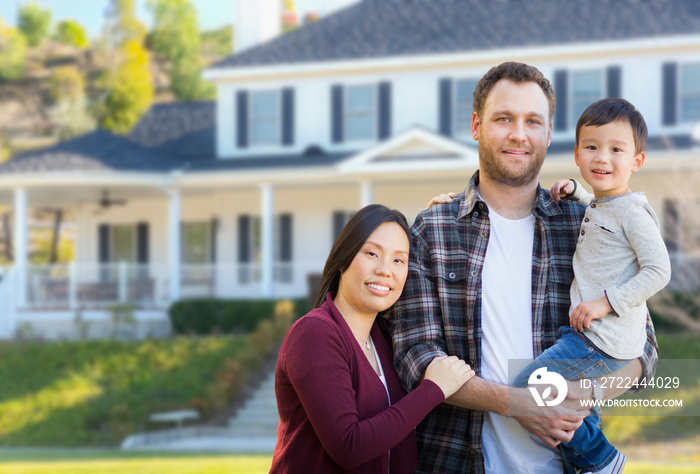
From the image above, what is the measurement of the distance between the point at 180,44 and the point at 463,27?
49478 mm

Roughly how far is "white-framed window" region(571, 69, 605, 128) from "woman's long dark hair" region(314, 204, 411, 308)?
58.5 feet

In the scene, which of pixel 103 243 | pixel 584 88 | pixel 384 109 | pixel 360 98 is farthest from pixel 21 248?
pixel 584 88

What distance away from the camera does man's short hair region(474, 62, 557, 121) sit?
341 cm

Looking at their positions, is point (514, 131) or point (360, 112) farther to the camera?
point (360, 112)

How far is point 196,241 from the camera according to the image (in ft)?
81.0

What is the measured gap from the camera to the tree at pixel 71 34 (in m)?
75.5

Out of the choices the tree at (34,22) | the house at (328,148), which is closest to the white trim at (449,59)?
the house at (328,148)

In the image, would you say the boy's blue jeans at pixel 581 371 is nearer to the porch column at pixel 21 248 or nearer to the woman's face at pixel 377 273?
the woman's face at pixel 377 273

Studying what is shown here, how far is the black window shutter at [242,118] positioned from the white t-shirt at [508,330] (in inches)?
776

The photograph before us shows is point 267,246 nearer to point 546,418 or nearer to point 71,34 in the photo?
point 546,418

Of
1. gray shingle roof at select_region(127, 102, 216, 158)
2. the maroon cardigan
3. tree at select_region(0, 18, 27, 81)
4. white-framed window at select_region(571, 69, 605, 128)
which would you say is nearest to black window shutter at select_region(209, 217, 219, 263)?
gray shingle roof at select_region(127, 102, 216, 158)

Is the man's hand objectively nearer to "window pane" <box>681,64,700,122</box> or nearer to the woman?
the woman

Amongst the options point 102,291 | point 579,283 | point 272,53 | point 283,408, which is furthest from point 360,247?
point 272,53

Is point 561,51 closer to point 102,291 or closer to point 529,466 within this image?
point 102,291
